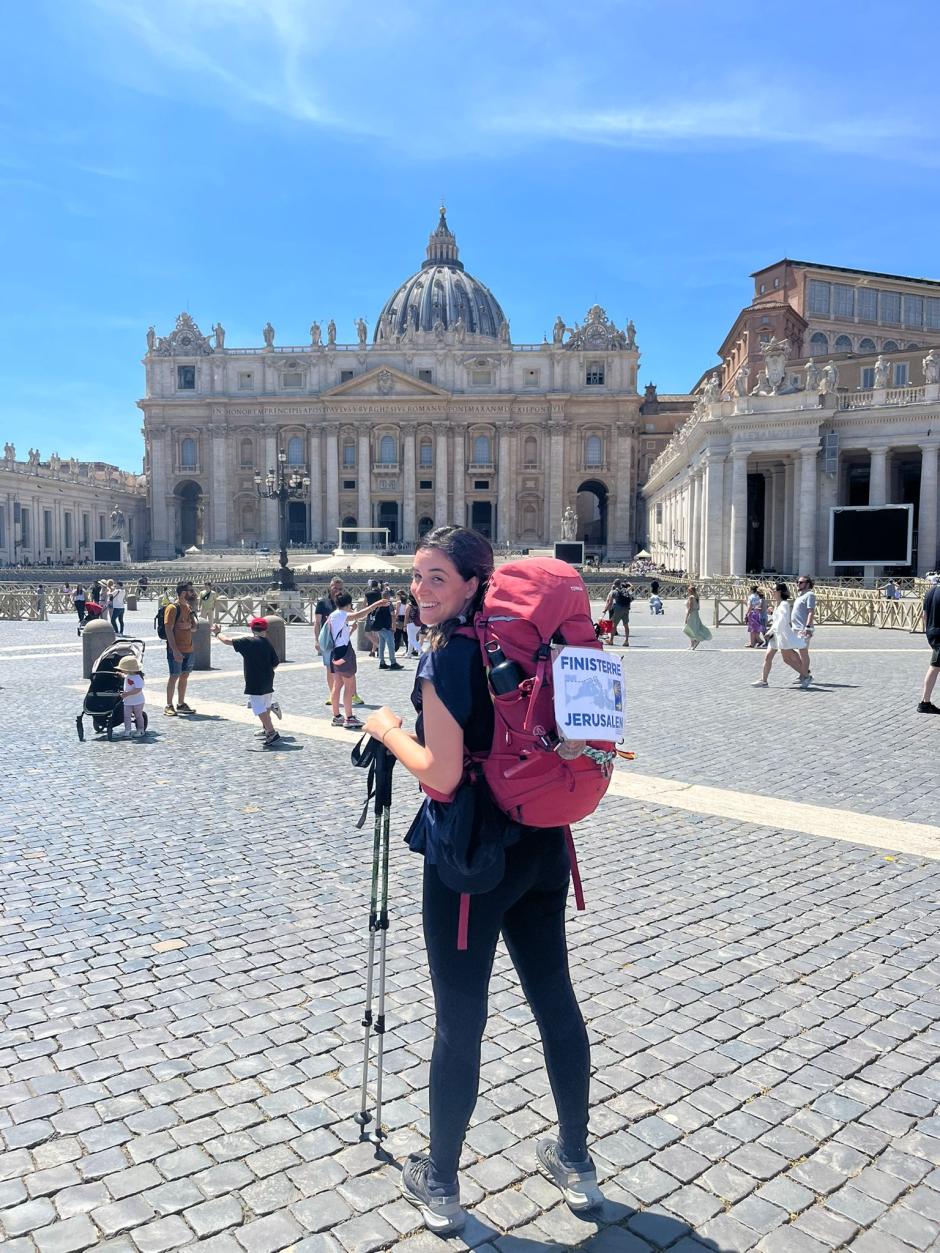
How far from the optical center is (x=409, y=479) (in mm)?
77938

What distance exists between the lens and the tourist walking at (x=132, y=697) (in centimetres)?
969

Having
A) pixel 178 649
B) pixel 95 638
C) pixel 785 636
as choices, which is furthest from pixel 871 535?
pixel 178 649

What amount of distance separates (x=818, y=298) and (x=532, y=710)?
5723 cm

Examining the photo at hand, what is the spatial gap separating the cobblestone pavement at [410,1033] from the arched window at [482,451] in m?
72.9

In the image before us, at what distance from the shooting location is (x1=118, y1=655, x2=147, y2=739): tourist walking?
9688 mm

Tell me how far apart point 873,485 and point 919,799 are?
3175 centimetres

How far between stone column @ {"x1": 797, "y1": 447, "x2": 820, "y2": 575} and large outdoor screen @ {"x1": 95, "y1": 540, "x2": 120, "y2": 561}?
42530 millimetres

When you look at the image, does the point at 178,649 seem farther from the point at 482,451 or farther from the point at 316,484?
the point at 482,451

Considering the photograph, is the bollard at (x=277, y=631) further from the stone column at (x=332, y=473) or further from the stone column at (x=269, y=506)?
the stone column at (x=269, y=506)

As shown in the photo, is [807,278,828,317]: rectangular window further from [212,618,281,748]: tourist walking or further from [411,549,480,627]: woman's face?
[411,549,480,627]: woman's face

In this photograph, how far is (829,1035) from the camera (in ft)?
12.1

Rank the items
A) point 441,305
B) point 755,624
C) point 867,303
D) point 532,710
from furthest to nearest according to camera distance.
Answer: point 441,305, point 867,303, point 755,624, point 532,710

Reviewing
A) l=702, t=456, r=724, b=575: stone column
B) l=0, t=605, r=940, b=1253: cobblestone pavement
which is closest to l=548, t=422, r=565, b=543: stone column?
l=702, t=456, r=724, b=575: stone column

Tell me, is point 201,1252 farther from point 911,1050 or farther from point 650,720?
point 650,720
